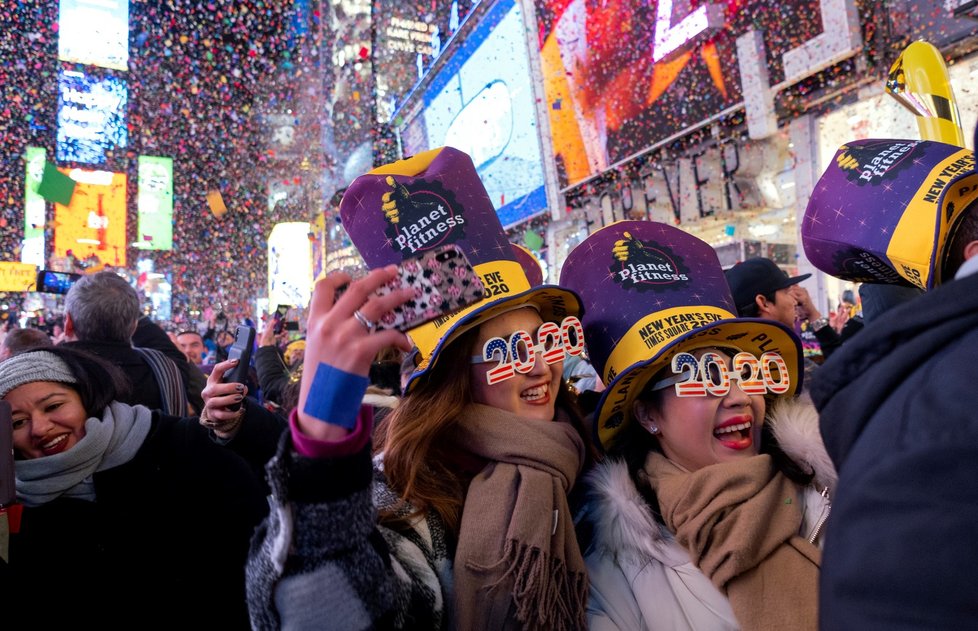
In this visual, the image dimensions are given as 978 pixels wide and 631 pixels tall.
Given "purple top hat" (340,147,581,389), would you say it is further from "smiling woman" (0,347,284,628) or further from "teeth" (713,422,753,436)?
"smiling woman" (0,347,284,628)

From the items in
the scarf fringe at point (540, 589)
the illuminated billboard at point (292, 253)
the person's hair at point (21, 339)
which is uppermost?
the illuminated billboard at point (292, 253)

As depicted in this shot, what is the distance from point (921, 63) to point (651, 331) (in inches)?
59.0

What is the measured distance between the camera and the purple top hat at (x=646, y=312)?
79.7 inches

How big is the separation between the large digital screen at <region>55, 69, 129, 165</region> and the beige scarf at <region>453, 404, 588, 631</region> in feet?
114

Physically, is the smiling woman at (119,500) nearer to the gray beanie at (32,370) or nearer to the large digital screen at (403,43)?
the gray beanie at (32,370)

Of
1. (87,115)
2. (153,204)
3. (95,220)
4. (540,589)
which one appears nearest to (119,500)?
(540,589)

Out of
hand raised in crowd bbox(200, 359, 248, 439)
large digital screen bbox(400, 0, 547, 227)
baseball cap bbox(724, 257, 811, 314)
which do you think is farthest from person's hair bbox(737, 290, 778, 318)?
large digital screen bbox(400, 0, 547, 227)

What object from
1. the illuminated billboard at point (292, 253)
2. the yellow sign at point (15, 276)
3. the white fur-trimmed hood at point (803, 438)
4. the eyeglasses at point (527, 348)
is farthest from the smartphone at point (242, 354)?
the illuminated billboard at point (292, 253)

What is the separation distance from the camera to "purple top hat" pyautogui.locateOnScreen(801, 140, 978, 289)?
1.89 m

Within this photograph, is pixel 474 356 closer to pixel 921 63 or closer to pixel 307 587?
pixel 307 587

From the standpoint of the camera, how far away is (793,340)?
2.10 meters

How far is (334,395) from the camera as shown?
1.11m

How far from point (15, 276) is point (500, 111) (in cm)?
1480

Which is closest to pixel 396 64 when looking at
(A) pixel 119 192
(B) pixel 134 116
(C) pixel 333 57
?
(C) pixel 333 57
